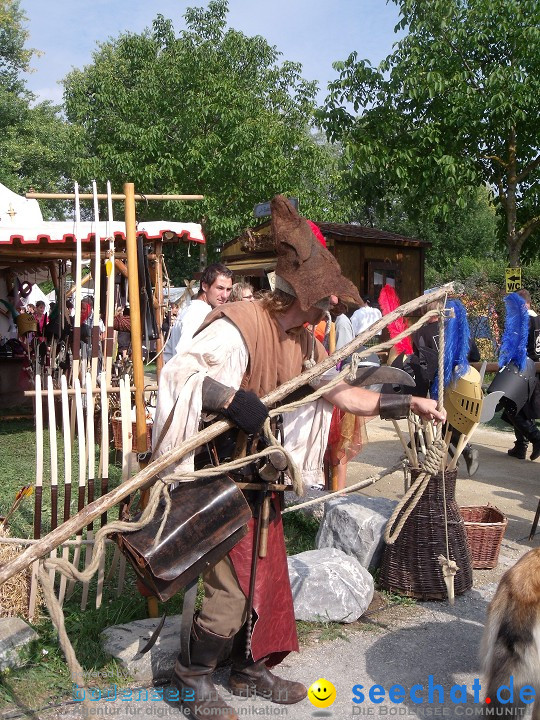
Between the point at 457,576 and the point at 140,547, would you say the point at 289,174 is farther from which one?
the point at 140,547

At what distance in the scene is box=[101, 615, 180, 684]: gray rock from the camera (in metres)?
3.07

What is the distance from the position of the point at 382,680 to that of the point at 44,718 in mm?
1435

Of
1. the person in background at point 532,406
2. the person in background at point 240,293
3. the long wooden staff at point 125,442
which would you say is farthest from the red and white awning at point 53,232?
the person in background at point 532,406

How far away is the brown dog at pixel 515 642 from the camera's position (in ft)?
7.64

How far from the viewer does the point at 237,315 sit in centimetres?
274

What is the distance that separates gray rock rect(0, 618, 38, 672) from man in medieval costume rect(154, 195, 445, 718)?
0.79 m

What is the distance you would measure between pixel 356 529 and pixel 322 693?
139cm

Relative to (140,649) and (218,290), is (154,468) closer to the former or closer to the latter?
(140,649)

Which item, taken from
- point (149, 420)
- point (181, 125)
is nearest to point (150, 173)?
point (181, 125)

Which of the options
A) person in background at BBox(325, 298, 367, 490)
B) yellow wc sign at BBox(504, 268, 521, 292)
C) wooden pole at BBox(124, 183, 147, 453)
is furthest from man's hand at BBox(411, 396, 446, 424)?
yellow wc sign at BBox(504, 268, 521, 292)

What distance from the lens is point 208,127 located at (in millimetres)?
15727

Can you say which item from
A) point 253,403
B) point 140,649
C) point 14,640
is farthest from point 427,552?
point 14,640

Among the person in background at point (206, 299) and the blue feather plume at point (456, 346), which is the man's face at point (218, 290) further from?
the blue feather plume at point (456, 346)

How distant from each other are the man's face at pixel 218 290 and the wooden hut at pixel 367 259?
7.69m
